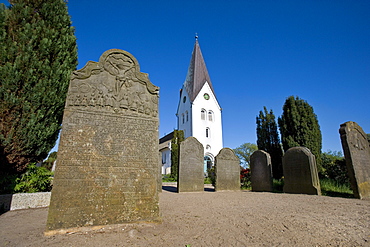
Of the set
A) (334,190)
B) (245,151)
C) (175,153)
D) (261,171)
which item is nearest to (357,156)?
(334,190)

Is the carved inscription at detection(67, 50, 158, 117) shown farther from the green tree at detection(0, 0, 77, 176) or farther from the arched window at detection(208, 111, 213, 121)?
the arched window at detection(208, 111, 213, 121)

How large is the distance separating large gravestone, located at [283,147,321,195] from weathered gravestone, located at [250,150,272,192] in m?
1.05

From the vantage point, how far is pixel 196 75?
1319 inches

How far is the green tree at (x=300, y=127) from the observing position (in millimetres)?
13604

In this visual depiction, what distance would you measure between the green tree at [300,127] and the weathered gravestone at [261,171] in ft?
17.2

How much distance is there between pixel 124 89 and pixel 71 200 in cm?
213

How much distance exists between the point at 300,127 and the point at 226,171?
24.3ft

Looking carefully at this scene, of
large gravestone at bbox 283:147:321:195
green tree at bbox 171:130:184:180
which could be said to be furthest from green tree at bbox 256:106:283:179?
green tree at bbox 171:130:184:180

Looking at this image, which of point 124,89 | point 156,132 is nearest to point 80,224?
point 156,132

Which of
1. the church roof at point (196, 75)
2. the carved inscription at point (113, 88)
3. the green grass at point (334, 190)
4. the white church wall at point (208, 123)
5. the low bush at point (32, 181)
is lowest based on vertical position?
the green grass at point (334, 190)

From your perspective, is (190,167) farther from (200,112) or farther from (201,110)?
(201,110)

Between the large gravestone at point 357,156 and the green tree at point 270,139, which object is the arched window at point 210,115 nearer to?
the green tree at point 270,139

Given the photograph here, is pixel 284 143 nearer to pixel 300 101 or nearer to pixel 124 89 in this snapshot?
pixel 300 101

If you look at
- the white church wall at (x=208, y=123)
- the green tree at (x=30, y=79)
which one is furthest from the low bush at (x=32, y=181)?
the white church wall at (x=208, y=123)
